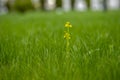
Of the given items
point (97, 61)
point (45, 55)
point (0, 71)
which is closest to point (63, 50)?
point (45, 55)

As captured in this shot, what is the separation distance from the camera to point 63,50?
9.20ft

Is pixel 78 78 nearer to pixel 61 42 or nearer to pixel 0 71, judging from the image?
pixel 0 71

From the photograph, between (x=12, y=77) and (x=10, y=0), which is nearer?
(x=12, y=77)

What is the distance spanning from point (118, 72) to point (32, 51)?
957mm

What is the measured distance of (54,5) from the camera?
1523 inches

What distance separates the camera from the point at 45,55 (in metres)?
2.65

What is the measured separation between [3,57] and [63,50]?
55 centimetres

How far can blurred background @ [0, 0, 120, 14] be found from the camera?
2719cm

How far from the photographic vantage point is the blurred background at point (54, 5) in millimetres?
27188

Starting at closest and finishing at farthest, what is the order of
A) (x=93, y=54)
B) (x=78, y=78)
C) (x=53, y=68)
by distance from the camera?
(x=78, y=78) < (x=53, y=68) < (x=93, y=54)

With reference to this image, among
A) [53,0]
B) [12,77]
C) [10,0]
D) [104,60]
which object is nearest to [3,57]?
[12,77]

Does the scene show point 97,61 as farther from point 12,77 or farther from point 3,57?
point 3,57

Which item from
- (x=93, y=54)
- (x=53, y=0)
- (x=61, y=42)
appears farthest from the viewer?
(x=53, y=0)

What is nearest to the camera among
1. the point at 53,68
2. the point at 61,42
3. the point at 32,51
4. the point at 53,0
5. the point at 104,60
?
the point at 53,68
